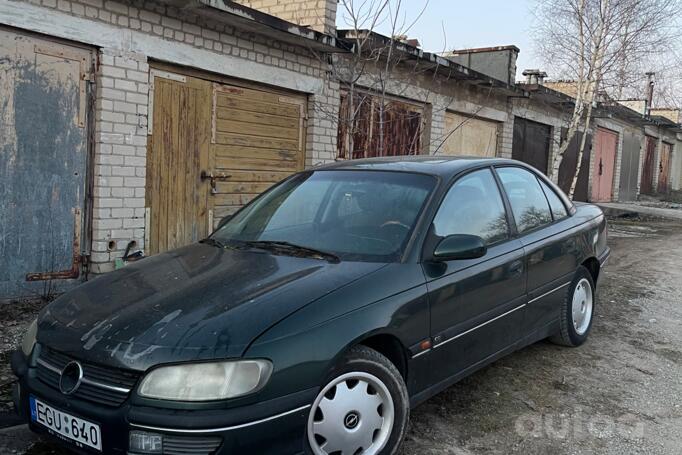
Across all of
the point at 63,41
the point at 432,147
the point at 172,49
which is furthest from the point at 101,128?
the point at 432,147

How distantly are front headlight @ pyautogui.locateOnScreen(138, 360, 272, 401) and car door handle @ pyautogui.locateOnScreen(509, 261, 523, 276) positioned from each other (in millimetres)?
1971

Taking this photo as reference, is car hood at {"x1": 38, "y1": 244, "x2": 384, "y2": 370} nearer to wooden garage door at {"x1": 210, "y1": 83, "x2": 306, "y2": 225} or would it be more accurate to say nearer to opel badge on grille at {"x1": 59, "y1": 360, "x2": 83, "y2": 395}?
opel badge on grille at {"x1": 59, "y1": 360, "x2": 83, "y2": 395}

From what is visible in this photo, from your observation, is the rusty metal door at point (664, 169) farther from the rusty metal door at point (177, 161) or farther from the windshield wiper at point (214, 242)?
the windshield wiper at point (214, 242)

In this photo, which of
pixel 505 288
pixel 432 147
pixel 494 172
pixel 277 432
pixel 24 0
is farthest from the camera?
pixel 432 147

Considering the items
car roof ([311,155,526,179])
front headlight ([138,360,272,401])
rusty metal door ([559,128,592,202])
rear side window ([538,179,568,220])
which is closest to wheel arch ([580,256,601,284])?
rear side window ([538,179,568,220])

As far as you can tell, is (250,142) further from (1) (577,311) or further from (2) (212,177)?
(1) (577,311)

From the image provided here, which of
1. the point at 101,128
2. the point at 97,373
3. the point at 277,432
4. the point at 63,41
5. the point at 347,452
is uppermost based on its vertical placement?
the point at 63,41

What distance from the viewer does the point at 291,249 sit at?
10.8ft

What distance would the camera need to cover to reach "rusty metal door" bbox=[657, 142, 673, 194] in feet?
92.5

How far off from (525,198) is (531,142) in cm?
1241

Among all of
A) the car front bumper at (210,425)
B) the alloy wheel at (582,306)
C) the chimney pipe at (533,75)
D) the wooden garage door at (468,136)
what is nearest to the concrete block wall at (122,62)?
the car front bumper at (210,425)

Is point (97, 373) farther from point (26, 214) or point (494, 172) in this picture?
point (26, 214)

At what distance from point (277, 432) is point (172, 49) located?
18.1 ft

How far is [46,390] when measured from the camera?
2.54 metres
